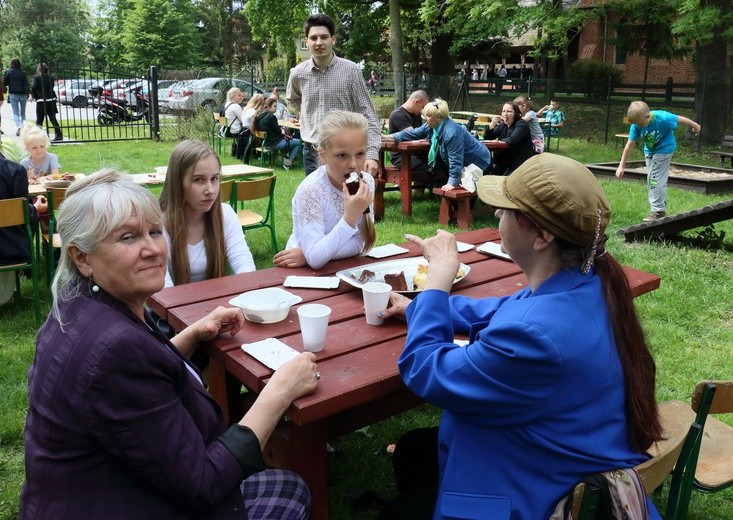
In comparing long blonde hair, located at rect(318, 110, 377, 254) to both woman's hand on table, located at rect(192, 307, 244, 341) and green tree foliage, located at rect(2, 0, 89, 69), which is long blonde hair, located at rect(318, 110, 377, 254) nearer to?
woman's hand on table, located at rect(192, 307, 244, 341)

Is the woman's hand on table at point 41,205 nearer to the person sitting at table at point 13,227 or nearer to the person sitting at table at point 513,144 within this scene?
the person sitting at table at point 13,227

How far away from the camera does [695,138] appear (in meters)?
15.3

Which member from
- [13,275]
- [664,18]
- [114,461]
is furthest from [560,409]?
[664,18]

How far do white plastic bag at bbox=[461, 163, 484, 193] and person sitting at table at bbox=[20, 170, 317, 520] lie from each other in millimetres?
5893

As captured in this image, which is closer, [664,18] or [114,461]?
[114,461]

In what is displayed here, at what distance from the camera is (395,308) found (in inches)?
88.7

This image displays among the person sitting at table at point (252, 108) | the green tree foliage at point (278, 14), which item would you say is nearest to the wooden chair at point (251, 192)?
the person sitting at table at point (252, 108)

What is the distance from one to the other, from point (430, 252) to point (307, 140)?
4.25 m

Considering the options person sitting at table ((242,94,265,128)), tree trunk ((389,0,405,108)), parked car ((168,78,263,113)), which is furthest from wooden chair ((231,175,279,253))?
tree trunk ((389,0,405,108))

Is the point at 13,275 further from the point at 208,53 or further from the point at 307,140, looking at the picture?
the point at 208,53

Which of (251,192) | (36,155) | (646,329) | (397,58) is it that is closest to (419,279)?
(646,329)

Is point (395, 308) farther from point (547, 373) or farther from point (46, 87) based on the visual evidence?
point (46, 87)

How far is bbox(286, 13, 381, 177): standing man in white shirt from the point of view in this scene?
568 cm

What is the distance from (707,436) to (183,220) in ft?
8.13
